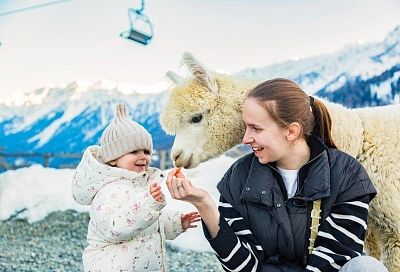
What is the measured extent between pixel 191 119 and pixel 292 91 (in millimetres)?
627

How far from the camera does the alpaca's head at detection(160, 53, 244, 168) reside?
2.35 m

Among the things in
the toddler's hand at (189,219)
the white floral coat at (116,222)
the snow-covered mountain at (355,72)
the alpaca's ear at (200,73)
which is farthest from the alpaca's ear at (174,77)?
the snow-covered mountain at (355,72)

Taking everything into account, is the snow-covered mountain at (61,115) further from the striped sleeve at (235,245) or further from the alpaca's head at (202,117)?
the striped sleeve at (235,245)

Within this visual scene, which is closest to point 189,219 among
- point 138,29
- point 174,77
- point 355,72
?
point 174,77

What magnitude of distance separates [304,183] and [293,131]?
6.4 inches

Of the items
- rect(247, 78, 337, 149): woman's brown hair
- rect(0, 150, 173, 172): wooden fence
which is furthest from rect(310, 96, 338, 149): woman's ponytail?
rect(0, 150, 173, 172): wooden fence

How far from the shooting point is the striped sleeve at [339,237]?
178cm

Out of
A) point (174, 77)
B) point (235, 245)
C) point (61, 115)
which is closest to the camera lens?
point (235, 245)

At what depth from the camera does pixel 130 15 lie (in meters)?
5.50

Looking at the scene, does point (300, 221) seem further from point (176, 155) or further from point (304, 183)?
point (176, 155)

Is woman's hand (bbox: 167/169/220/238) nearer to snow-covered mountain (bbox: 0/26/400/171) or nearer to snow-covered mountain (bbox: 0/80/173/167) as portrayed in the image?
snow-covered mountain (bbox: 0/26/400/171)

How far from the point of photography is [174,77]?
251 centimetres

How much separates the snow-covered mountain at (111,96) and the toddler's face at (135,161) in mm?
3899

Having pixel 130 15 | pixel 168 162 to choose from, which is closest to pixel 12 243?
pixel 168 162
